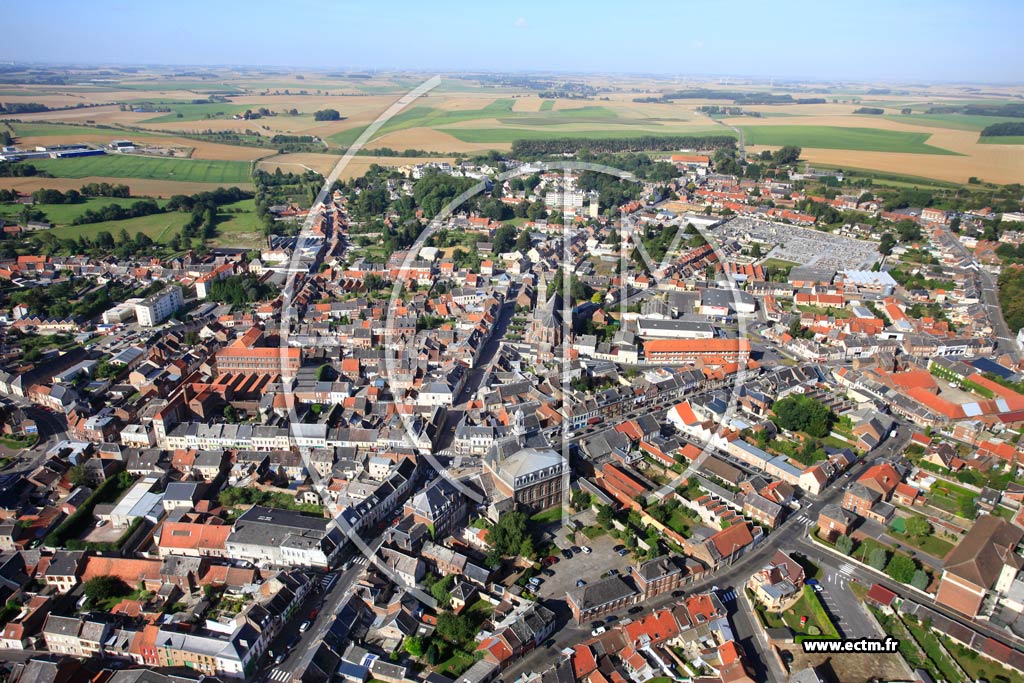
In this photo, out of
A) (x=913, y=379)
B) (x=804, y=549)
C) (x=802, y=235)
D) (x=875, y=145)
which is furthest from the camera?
(x=875, y=145)

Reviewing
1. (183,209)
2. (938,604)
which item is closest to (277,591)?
A: (938,604)

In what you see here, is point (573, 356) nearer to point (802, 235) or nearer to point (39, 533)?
point (39, 533)

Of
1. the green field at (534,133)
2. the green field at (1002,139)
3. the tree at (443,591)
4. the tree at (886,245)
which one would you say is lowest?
the tree at (443,591)

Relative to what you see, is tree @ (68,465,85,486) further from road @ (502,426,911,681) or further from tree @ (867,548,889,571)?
tree @ (867,548,889,571)

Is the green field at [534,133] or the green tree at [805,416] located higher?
the green field at [534,133]

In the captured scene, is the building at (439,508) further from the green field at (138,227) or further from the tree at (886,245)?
the tree at (886,245)

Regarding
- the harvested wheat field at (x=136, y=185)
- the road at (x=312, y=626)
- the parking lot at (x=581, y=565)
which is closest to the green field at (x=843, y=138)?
the harvested wheat field at (x=136, y=185)

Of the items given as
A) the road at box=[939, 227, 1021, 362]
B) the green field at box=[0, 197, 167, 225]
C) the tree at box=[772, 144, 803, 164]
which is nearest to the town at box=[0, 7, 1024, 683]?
the road at box=[939, 227, 1021, 362]
